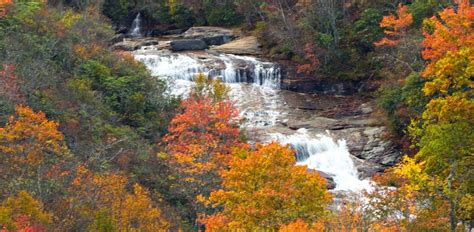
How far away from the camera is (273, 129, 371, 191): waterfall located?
38344 mm

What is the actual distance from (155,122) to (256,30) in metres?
27.5

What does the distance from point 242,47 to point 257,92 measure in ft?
30.1

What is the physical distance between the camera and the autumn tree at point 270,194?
2123 centimetres

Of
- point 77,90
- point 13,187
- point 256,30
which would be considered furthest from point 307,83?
point 13,187

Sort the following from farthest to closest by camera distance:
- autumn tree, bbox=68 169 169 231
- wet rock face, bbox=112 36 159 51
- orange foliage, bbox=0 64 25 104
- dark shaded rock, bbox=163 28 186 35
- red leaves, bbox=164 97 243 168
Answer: dark shaded rock, bbox=163 28 186 35 < wet rock face, bbox=112 36 159 51 < red leaves, bbox=164 97 243 168 < orange foliage, bbox=0 64 25 104 < autumn tree, bbox=68 169 169 231

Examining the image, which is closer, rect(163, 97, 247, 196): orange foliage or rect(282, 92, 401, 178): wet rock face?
rect(163, 97, 247, 196): orange foliage

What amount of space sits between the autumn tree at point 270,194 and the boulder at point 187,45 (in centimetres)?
3558

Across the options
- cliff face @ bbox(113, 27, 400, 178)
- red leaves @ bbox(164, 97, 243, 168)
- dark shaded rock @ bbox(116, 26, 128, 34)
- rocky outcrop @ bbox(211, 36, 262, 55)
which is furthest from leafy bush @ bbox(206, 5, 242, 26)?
red leaves @ bbox(164, 97, 243, 168)

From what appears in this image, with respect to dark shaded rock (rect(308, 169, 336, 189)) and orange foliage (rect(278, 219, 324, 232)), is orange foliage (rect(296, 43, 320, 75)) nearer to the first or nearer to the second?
dark shaded rock (rect(308, 169, 336, 189))

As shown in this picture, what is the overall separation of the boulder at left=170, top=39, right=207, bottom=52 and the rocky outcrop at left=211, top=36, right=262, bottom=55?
1.51 m

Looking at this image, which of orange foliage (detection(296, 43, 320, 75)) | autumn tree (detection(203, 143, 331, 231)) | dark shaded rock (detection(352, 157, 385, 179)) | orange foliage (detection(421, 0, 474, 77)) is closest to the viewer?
autumn tree (detection(203, 143, 331, 231))

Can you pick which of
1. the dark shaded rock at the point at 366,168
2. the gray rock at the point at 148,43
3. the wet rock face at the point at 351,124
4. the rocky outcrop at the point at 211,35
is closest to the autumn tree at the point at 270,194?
the dark shaded rock at the point at 366,168

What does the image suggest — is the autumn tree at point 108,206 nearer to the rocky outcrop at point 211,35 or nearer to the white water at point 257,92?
the white water at point 257,92

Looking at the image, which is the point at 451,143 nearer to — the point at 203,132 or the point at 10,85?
the point at 203,132
